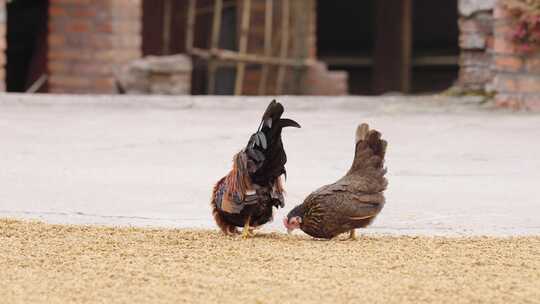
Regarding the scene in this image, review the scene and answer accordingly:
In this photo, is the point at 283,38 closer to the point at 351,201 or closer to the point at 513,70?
the point at 513,70

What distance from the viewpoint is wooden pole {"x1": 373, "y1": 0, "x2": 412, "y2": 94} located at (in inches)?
639

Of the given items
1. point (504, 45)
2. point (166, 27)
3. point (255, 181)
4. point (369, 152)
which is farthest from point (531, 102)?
point (166, 27)

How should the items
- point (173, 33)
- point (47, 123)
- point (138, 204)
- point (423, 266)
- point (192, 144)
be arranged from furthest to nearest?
point (173, 33) < point (47, 123) < point (192, 144) < point (138, 204) < point (423, 266)

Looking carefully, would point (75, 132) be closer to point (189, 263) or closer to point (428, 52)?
point (189, 263)

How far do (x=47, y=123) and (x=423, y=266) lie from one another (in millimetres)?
4017

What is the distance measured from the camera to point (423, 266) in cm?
437

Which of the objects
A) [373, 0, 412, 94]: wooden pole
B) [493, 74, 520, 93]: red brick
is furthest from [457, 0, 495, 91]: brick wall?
A: [373, 0, 412, 94]: wooden pole

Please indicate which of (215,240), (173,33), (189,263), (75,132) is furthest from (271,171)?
(173,33)

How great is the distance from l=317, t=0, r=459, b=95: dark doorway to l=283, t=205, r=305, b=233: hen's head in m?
12.0

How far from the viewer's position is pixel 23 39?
13.2 metres

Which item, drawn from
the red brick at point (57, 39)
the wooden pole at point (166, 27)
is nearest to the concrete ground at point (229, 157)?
the red brick at point (57, 39)

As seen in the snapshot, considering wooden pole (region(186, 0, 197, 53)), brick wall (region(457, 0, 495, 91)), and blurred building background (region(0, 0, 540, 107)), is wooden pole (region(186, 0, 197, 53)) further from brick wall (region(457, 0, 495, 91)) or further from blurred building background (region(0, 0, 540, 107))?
brick wall (region(457, 0, 495, 91))

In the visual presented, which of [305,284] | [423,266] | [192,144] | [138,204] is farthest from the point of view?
[192,144]

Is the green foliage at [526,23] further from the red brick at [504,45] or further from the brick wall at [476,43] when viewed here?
the brick wall at [476,43]
